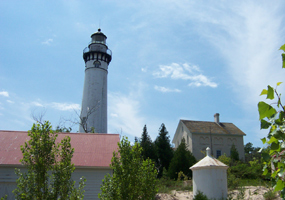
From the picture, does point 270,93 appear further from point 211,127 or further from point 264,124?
point 211,127

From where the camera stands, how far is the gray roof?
118ft

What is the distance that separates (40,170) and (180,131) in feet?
110

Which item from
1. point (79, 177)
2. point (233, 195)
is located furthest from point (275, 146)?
point (233, 195)

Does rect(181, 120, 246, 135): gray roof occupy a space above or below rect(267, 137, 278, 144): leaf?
above

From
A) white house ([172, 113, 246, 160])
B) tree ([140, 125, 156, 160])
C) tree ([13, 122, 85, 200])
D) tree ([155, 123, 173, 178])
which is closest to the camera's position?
tree ([13, 122, 85, 200])

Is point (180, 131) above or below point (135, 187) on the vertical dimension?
above

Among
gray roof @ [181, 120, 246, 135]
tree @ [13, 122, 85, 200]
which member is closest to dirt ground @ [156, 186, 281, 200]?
tree @ [13, 122, 85, 200]

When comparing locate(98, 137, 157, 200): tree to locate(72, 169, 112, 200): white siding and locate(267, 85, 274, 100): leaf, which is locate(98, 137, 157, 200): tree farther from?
locate(72, 169, 112, 200): white siding

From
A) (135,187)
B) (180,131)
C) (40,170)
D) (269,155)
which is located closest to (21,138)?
(40,170)

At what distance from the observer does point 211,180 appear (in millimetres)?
15445

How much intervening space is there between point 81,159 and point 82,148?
1.19 m

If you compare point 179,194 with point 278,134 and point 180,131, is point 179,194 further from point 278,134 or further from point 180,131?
point 180,131

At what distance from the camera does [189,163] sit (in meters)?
25.6

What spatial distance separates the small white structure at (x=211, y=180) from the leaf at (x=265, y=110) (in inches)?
526
